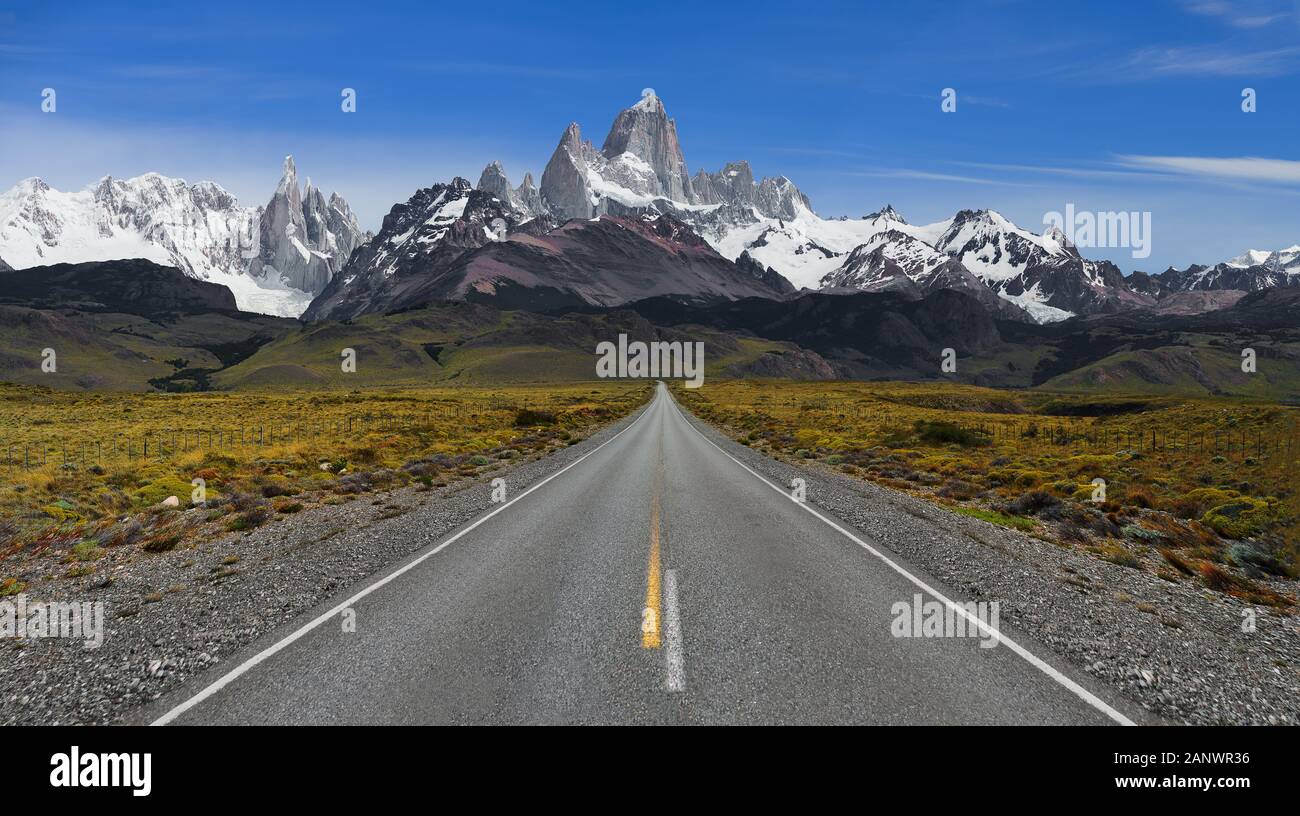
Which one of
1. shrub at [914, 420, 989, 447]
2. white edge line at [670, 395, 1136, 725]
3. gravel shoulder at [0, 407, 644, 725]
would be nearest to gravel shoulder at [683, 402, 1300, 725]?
white edge line at [670, 395, 1136, 725]

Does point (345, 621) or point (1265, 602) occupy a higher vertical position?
point (345, 621)

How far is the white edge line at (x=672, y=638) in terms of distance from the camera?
632 cm

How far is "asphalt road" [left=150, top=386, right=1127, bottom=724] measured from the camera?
5828mm

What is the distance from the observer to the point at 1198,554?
14.1 metres

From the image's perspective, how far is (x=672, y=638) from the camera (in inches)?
294

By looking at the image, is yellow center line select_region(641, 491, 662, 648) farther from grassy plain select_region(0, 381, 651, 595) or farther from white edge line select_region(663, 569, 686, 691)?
grassy plain select_region(0, 381, 651, 595)

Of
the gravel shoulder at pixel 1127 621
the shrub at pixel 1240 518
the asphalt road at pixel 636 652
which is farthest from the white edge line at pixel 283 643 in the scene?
the shrub at pixel 1240 518

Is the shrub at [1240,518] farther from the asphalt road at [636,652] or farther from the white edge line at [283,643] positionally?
the white edge line at [283,643]

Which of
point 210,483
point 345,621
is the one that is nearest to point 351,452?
point 210,483

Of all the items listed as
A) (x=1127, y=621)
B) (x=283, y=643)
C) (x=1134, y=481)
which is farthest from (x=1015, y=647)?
(x=1134, y=481)

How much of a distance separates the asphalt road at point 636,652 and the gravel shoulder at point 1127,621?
2.29 ft

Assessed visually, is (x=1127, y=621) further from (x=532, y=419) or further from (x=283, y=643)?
(x=532, y=419)
